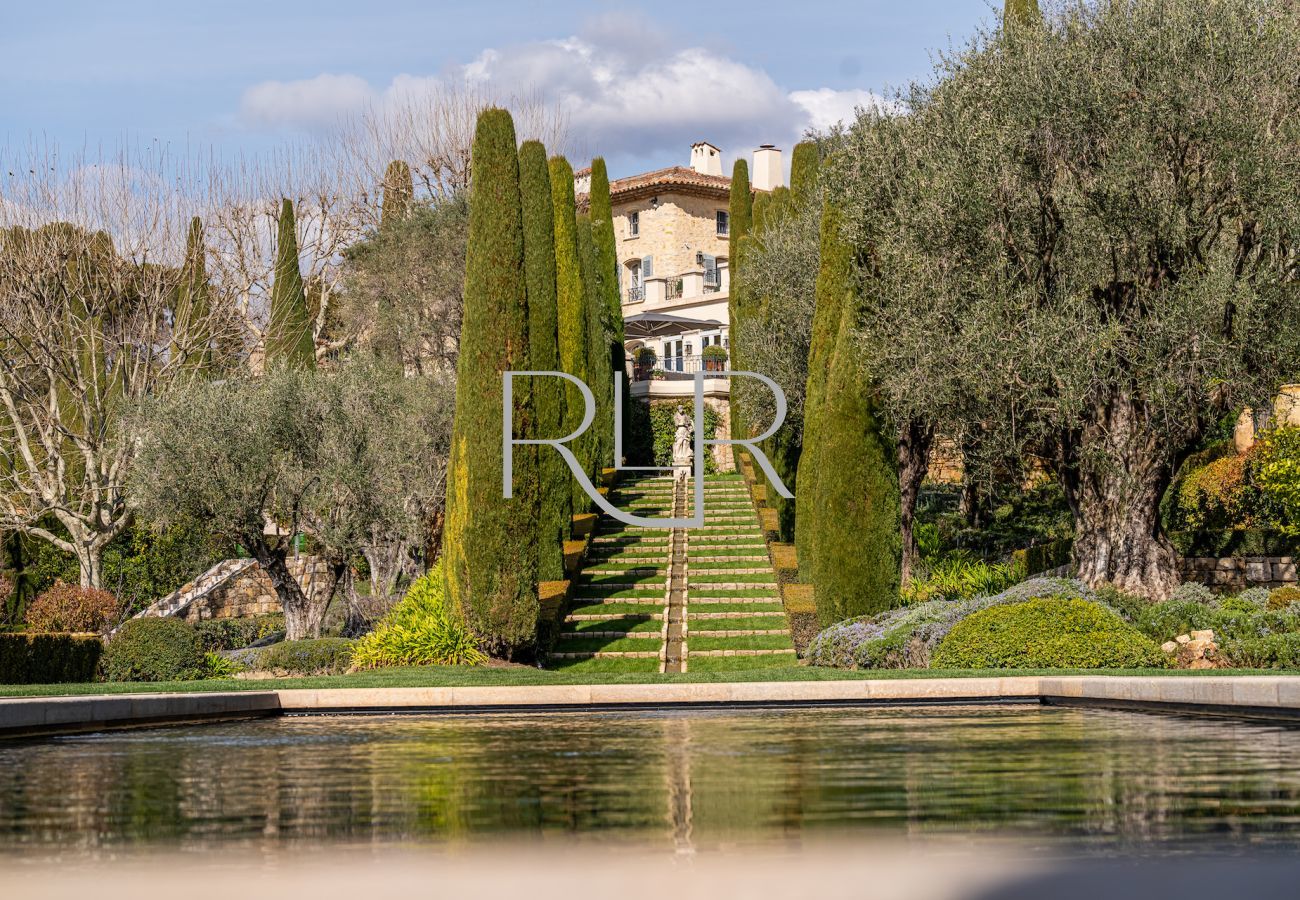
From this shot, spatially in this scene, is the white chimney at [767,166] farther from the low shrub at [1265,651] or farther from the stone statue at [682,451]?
the low shrub at [1265,651]

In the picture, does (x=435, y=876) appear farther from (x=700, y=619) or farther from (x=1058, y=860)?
(x=700, y=619)

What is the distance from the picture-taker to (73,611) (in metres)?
29.6

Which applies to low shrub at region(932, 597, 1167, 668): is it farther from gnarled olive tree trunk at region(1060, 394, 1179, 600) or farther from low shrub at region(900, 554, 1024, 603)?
low shrub at region(900, 554, 1024, 603)

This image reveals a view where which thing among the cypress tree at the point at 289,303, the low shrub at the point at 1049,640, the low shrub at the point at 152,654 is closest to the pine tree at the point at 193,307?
the cypress tree at the point at 289,303

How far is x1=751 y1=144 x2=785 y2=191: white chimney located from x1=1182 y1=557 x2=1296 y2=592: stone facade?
A: 48.0 meters

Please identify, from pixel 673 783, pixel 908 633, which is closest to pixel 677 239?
pixel 908 633

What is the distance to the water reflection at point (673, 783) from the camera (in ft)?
21.1

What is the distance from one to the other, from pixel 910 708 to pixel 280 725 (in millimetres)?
6469

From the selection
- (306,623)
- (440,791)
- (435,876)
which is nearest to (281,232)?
(306,623)

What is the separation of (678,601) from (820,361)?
561 centimetres

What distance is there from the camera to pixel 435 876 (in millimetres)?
5301

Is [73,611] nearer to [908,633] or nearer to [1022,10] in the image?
[908,633]

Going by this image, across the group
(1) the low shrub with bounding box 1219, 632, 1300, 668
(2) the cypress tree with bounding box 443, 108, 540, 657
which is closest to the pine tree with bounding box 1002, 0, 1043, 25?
(2) the cypress tree with bounding box 443, 108, 540, 657

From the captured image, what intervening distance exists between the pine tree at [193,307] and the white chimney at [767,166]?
38.1 metres
